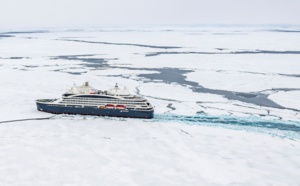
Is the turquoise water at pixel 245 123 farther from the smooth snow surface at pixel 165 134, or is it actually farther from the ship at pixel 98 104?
the ship at pixel 98 104

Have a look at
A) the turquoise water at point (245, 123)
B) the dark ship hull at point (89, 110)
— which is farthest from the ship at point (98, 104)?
the turquoise water at point (245, 123)

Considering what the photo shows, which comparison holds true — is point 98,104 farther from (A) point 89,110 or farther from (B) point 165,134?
(B) point 165,134

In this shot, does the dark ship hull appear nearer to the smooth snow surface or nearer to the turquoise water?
the smooth snow surface

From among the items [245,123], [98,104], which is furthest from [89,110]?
[245,123]

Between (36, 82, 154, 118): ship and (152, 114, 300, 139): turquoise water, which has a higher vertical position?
(36, 82, 154, 118): ship

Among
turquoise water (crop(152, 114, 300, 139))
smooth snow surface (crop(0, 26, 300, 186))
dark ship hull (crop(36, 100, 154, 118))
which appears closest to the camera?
smooth snow surface (crop(0, 26, 300, 186))

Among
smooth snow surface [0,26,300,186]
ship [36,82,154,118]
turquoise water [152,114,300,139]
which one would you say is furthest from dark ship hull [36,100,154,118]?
turquoise water [152,114,300,139]

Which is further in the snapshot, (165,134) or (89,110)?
(89,110)
